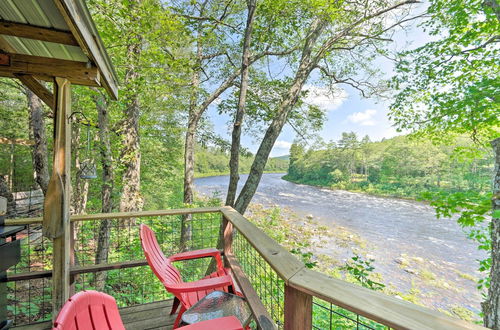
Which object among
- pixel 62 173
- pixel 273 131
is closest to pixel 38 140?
pixel 62 173

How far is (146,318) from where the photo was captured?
1.96 m

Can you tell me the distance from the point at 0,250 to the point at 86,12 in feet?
5.16

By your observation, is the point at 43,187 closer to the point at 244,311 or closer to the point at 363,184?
the point at 244,311

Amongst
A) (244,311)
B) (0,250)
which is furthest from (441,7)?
(0,250)

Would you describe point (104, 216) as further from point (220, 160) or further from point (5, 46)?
point (220, 160)

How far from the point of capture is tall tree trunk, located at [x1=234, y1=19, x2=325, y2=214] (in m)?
3.84

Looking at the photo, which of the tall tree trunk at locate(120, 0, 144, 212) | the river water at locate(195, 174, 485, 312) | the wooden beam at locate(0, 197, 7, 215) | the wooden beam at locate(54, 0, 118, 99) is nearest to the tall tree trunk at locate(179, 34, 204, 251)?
the river water at locate(195, 174, 485, 312)

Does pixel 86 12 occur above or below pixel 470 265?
above

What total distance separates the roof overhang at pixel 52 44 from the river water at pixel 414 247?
5147mm

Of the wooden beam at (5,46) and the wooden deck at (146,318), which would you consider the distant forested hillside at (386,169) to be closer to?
the wooden deck at (146,318)

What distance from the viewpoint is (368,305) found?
637 mm

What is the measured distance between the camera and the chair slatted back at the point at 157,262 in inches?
59.9

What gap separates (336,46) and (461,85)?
8.19ft

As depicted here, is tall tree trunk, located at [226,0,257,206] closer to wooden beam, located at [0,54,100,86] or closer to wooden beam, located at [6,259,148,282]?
wooden beam, located at [6,259,148,282]
